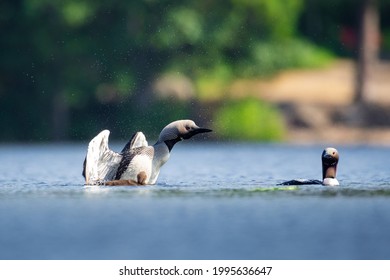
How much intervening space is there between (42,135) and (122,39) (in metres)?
5.34

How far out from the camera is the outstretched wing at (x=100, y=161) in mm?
24797

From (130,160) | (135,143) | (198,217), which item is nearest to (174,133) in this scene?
(135,143)

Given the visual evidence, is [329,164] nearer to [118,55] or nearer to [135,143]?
[135,143]

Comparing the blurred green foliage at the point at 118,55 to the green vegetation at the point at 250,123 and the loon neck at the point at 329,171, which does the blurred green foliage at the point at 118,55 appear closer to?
the green vegetation at the point at 250,123

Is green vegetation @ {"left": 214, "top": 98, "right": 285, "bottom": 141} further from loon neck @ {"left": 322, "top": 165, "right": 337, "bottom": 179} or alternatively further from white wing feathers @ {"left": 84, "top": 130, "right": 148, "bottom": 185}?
white wing feathers @ {"left": 84, "top": 130, "right": 148, "bottom": 185}

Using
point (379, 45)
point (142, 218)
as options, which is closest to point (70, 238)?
point (142, 218)

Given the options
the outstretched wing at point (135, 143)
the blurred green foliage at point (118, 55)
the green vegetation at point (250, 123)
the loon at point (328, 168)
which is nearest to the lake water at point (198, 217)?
the loon at point (328, 168)

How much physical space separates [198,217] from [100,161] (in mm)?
3802

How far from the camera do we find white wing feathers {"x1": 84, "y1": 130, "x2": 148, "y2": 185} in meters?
24.8

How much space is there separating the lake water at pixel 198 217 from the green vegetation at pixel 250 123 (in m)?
24.2

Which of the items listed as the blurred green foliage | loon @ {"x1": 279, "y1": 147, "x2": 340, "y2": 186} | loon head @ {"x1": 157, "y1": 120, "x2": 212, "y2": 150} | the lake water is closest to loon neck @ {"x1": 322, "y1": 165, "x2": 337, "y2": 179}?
loon @ {"x1": 279, "y1": 147, "x2": 340, "y2": 186}
